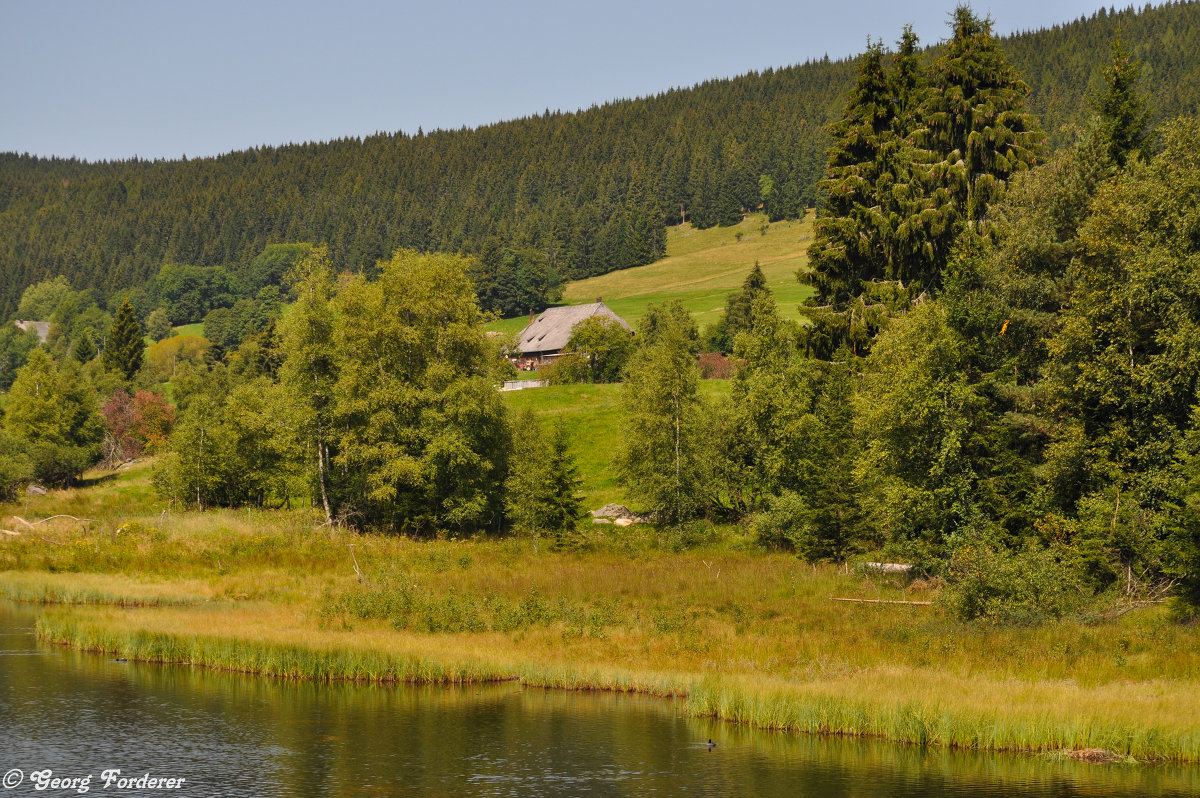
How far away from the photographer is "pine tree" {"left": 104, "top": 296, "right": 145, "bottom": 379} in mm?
134375

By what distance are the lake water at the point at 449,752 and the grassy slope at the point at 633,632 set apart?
1.08 metres

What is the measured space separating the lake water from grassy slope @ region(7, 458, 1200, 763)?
3.55 ft

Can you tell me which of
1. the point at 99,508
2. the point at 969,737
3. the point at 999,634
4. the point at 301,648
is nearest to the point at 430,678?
the point at 301,648

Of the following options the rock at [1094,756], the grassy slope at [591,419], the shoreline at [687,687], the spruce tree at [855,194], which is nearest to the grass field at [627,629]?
the shoreline at [687,687]

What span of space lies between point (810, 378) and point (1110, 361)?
1940cm

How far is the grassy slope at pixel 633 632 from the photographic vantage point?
26594 millimetres

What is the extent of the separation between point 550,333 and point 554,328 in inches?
61.9

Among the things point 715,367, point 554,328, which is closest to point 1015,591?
point 715,367

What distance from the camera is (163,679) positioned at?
104ft

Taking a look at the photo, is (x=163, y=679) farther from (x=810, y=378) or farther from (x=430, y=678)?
(x=810, y=378)

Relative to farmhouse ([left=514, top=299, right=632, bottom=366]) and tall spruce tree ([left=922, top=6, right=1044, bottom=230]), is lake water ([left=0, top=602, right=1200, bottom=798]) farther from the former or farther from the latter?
farmhouse ([left=514, top=299, right=632, bottom=366])

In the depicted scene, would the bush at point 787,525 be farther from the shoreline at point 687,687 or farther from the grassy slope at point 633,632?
the shoreline at point 687,687

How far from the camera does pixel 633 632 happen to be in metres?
36.6

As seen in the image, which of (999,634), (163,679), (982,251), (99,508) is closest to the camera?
(163,679)
